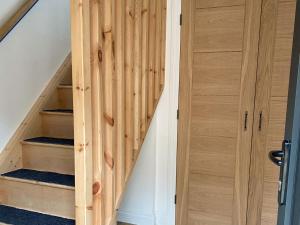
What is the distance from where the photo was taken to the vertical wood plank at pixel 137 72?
1.61 metres

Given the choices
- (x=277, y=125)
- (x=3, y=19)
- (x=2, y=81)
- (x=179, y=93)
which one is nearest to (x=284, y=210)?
(x=277, y=125)

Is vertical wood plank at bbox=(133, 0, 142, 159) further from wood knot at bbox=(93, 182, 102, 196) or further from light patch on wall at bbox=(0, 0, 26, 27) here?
light patch on wall at bbox=(0, 0, 26, 27)

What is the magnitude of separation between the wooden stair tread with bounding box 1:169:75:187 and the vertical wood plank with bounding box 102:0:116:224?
302 mm

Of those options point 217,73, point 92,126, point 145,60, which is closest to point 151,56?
point 145,60

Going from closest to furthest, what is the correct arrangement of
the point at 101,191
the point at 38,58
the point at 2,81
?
1. the point at 101,191
2. the point at 2,81
3. the point at 38,58

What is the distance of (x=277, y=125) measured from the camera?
193 centimetres

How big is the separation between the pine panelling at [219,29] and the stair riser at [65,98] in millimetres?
1255

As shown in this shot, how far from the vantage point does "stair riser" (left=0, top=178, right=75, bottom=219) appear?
4.80 feet

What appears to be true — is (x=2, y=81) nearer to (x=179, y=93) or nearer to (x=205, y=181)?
(x=179, y=93)

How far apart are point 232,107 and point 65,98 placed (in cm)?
156

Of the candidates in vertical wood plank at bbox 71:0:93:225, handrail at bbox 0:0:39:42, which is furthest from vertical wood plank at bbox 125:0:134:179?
handrail at bbox 0:0:39:42

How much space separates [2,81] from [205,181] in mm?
1836

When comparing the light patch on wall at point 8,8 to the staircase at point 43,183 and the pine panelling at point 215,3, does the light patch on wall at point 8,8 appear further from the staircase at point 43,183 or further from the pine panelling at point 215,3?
the pine panelling at point 215,3

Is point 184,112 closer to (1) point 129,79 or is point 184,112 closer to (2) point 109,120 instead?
(1) point 129,79
